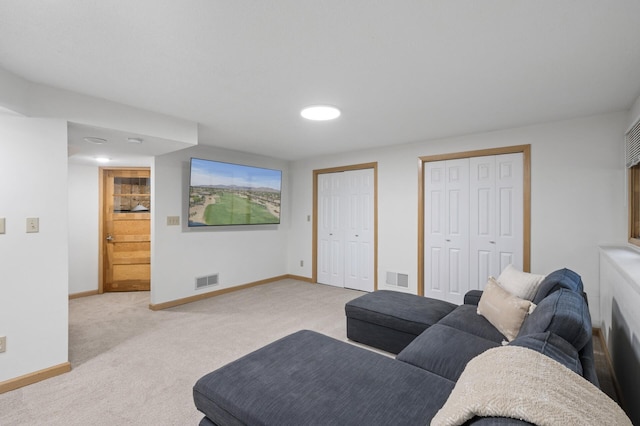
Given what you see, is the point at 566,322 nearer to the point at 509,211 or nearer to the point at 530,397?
the point at 530,397

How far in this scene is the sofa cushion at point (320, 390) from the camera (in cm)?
126

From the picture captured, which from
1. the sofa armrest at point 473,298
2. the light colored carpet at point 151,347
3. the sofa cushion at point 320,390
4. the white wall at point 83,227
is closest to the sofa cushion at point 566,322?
the sofa cushion at point 320,390

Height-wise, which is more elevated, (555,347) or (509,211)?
(509,211)

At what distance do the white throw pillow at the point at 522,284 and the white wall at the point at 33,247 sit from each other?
3666 millimetres

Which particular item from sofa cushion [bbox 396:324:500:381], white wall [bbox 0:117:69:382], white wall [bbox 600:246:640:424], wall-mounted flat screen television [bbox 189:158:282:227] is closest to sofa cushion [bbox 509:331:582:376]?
sofa cushion [bbox 396:324:500:381]

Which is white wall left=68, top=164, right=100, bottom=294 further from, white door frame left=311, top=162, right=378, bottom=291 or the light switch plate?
white door frame left=311, top=162, right=378, bottom=291

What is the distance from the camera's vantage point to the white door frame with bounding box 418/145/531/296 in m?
3.59

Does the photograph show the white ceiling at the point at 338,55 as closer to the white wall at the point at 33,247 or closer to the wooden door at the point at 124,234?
the white wall at the point at 33,247

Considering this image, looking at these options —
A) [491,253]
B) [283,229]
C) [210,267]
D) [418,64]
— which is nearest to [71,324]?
[210,267]

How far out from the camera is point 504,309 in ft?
7.11

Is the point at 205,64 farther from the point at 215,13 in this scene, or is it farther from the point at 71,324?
the point at 71,324

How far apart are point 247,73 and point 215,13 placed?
0.68 meters

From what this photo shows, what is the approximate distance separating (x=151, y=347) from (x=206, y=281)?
1756mm

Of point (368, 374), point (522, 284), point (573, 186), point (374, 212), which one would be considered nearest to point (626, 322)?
point (522, 284)
